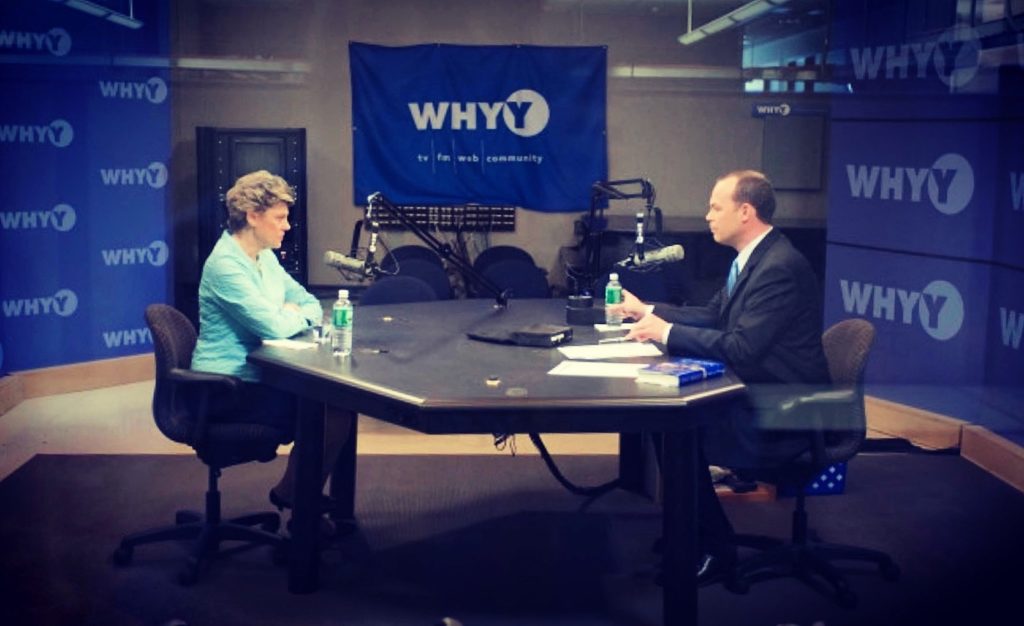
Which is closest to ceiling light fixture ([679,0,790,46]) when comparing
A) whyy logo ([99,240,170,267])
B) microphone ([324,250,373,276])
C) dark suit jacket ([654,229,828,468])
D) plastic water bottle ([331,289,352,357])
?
whyy logo ([99,240,170,267])

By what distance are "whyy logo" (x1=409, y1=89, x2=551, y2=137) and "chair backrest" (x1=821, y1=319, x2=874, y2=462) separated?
4050mm

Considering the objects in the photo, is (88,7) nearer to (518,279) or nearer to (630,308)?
(518,279)

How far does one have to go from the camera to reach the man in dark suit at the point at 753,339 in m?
3.83

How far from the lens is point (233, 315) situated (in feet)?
13.2

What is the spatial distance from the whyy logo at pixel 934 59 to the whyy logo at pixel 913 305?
40.9 inches

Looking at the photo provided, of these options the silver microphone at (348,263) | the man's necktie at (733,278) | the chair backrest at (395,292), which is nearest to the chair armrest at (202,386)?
the silver microphone at (348,263)

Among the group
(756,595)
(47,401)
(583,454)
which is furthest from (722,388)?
(47,401)

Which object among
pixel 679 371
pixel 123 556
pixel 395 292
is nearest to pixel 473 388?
pixel 679 371

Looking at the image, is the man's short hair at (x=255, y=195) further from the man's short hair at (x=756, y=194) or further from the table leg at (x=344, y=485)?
the man's short hair at (x=756, y=194)

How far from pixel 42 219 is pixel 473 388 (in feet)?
13.6

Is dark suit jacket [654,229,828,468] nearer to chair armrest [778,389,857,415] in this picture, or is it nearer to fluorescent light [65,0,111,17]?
chair armrest [778,389,857,415]

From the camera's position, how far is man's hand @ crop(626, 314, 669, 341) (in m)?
3.95

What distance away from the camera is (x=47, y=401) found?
6.49 meters

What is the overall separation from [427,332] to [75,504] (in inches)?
63.6
